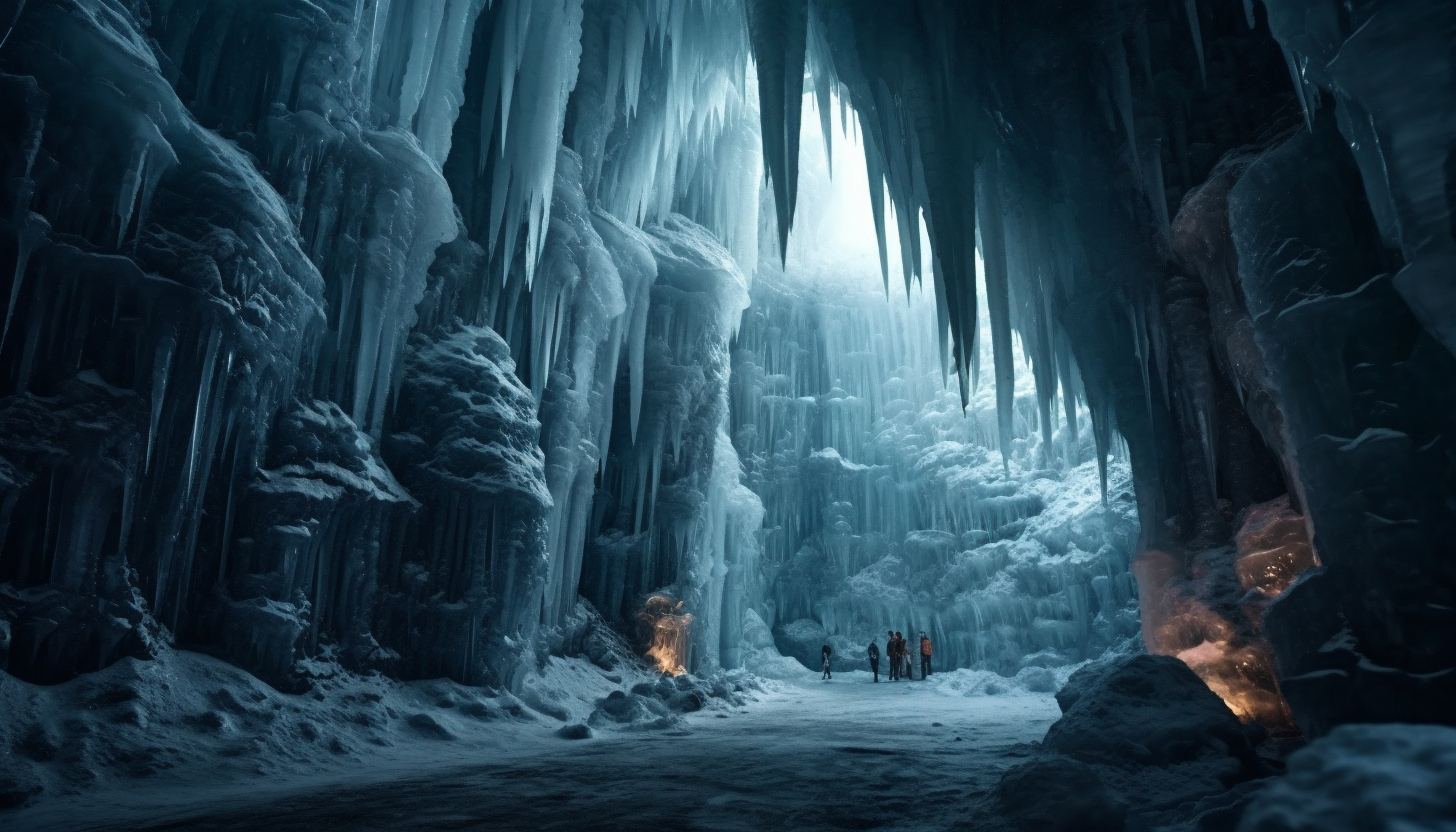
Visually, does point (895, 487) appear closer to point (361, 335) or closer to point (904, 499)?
point (904, 499)

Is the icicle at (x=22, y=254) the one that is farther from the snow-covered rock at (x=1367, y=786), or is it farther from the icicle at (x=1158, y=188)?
the icicle at (x=1158, y=188)

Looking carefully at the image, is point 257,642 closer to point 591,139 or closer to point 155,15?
point 155,15

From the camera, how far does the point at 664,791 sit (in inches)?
142

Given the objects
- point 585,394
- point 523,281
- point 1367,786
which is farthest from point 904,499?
point 1367,786

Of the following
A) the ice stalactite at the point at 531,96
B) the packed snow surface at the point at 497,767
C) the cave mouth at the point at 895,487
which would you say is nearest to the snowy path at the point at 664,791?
the packed snow surface at the point at 497,767

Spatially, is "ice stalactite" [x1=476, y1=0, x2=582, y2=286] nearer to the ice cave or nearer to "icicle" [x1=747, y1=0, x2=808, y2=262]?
the ice cave

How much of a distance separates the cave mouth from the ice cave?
10389mm

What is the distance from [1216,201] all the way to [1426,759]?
6917 millimetres

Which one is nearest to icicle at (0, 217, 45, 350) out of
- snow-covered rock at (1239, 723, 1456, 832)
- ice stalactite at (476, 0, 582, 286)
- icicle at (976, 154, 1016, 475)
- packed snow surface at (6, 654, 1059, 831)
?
packed snow surface at (6, 654, 1059, 831)

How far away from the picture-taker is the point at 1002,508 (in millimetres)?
26234

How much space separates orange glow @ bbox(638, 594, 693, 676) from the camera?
1534cm

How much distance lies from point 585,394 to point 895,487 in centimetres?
1814

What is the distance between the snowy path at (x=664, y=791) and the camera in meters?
3.00

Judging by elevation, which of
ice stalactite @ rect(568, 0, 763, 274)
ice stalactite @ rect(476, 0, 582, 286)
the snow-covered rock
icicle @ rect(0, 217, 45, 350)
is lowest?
the snow-covered rock
